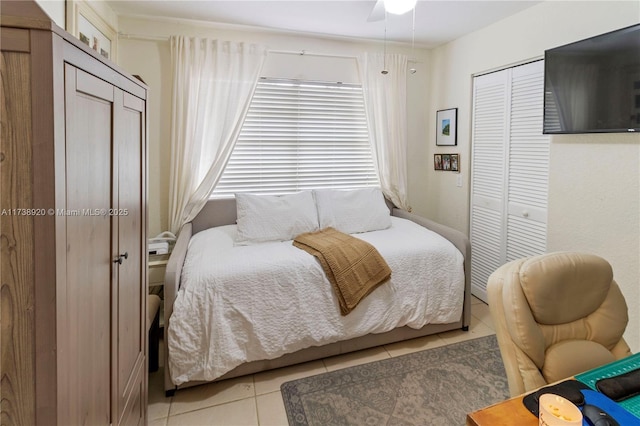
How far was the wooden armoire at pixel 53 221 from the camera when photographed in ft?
2.17

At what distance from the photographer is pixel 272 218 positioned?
9.10 feet

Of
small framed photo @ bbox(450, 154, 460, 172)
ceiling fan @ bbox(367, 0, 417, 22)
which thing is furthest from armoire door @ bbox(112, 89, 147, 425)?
small framed photo @ bbox(450, 154, 460, 172)

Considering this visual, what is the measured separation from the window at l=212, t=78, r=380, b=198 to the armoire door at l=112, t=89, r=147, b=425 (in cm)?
178

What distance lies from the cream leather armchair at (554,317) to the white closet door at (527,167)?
1.47m

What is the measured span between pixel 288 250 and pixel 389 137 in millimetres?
1714

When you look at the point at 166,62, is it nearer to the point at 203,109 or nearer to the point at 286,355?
the point at 203,109

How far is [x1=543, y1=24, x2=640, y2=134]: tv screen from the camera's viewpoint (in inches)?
75.4

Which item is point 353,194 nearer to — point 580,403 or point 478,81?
point 478,81

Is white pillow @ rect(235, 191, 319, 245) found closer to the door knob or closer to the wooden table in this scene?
the door knob

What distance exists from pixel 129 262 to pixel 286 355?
129 centimetres

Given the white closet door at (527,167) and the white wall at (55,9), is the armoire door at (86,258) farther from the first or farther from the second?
the white closet door at (527,167)

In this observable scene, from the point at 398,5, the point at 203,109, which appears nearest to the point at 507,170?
the point at 398,5

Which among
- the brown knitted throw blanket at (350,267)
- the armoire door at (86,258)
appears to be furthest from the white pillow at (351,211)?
the armoire door at (86,258)

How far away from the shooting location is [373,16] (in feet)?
7.77
